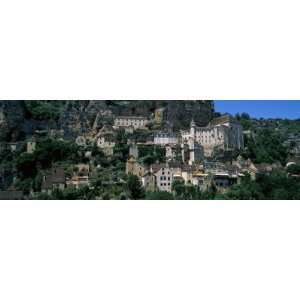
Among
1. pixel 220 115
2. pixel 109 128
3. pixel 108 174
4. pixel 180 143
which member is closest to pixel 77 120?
pixel 109 128

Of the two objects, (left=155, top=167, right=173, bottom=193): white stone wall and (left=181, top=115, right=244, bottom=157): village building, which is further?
(left=181, top=115, right=244, bottom=157): village building

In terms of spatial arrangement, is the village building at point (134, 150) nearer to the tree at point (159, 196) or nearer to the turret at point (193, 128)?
the tree at point (159, 196)

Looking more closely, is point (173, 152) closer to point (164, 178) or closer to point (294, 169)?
point (164, 178)

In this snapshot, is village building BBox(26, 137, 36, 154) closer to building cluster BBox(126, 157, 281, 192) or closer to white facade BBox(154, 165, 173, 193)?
building cluster BBox(126, 157, 281, 192)

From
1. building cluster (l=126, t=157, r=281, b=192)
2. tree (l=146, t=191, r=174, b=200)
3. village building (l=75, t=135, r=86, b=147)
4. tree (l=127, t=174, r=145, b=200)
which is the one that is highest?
village building (l=75, t=135, r=86, b=147)

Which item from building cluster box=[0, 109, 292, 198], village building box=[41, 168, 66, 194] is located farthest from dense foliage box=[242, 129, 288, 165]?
village building box=[41, 168, 66, 194]
